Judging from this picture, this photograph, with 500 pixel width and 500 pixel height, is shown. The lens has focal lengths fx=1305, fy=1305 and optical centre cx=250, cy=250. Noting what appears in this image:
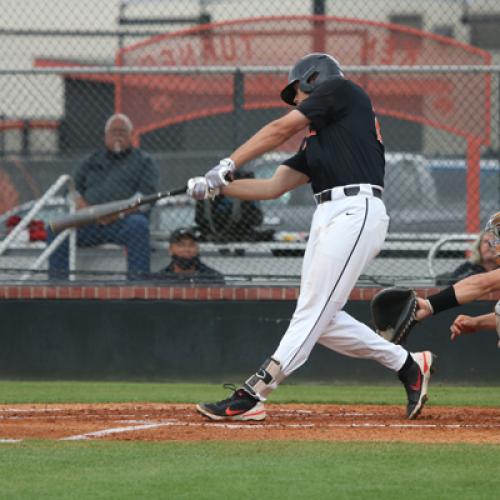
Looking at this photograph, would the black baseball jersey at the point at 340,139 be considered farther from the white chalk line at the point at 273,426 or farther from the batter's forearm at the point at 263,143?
the white chalk line at the point at 273,426

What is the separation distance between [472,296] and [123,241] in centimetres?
432

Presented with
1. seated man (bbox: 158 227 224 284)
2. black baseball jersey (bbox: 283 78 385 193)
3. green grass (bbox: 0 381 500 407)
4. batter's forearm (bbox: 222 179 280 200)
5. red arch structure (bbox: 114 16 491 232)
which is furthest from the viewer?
red arch structure (bbox: 114 16 491 232)

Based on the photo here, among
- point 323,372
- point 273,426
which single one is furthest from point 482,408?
point 323,372

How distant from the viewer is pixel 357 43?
13188 mm

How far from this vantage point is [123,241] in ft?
36.2

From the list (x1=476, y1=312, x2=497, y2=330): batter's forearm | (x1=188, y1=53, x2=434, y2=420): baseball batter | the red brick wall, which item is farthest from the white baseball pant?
the red brick wall

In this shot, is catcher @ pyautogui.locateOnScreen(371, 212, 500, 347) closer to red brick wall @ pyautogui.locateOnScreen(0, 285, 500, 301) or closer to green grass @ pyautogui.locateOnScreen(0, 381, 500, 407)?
green grass @ pyautogui.locateOnScreen(0, 381, 500, 407)

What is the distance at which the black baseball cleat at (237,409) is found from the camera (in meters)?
7.21

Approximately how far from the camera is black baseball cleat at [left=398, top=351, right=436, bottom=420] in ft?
24.6

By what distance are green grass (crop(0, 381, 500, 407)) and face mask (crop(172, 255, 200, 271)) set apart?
3.35 feet

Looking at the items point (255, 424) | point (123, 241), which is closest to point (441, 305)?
point (255, 424)

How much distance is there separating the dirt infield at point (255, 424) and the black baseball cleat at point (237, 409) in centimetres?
5

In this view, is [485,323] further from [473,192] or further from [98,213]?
[473,192]

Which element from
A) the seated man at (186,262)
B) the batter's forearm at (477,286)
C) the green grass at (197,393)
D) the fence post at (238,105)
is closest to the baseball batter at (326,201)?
the batter's forearm at (477,286)
